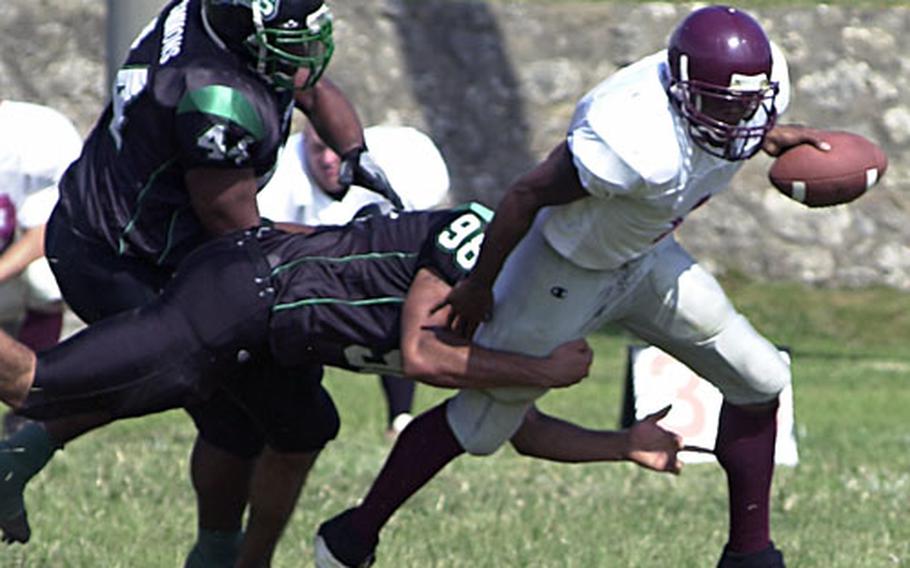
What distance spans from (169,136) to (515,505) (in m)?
2.06

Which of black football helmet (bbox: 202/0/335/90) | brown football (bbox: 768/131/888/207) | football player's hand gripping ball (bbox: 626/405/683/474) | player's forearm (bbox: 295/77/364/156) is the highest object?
black football helmet (bbox: 202/0/335/90)

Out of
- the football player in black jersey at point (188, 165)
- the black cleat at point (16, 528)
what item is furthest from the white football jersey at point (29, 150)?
the black cleat at point (16, 528)

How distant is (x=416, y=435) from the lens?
4691 mm

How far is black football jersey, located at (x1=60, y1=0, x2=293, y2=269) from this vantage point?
4527 millimetres

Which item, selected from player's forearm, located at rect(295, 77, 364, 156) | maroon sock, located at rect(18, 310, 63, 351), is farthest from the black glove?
maroon sock, located at rect(18, 310, 63, 351)

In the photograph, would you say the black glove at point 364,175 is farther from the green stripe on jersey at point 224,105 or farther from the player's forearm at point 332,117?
the green stripe on jersey at point 224,105

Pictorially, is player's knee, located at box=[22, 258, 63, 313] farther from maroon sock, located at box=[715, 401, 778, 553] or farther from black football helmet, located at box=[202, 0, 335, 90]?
maroon sock, located at box=[715, 401, 778, 553]

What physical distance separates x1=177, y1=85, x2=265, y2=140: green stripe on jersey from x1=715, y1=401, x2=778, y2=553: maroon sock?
1245 millimetres

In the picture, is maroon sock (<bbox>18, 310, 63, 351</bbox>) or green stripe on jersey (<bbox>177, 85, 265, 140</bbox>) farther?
maroon sock (<bbox>18, 310, 63, 351</bbox>)

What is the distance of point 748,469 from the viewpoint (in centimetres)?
474

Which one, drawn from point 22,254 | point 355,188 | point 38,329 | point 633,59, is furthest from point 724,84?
point 633,59

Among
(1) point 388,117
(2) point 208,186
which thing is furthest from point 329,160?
(1) point 388,117

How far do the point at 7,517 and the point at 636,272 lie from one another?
5.26ft

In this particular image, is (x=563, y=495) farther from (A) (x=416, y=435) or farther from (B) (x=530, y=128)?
(B) (x=530, y=128)
